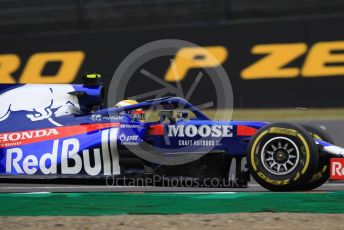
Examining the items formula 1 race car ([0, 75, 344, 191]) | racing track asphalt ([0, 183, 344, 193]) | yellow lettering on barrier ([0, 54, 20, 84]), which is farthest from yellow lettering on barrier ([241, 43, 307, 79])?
formula 1 race car ([0, 75, 344, 191])

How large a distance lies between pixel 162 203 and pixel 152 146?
0.99 meters

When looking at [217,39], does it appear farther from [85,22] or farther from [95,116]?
[95,116]

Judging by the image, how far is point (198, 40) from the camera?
1425cm

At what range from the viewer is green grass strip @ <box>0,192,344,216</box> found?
254 inches

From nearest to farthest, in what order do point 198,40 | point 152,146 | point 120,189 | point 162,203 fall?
point 162,203 < point 152,146 < point 120,189 < point 198,40

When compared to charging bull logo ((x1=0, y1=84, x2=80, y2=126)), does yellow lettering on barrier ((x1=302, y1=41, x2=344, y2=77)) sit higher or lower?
higher

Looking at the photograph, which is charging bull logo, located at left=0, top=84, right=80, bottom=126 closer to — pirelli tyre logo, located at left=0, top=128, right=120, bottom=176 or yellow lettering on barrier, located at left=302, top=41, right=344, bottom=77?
pirelli tyre logo, located at left=0, top=128, right=120, bottom=176

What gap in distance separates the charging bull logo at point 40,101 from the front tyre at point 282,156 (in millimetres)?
2137

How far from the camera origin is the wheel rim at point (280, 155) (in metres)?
7.24

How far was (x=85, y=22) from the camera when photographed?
15.0 meters

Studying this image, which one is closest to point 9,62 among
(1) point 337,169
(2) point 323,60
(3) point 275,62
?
(3) point 275,62

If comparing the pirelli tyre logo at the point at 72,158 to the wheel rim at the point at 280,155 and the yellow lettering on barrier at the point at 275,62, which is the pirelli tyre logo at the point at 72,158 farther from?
the yellow lettering on barrier at the point at 275,62

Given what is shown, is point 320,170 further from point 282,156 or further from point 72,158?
point 72,158

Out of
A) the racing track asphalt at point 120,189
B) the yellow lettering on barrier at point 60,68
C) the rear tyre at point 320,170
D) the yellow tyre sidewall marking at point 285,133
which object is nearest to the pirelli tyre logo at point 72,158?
the racing track asphalt at point 120,189
